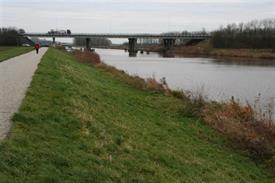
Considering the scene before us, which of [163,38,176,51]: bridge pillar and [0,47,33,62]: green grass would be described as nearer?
[0,47,33,62]: green grass

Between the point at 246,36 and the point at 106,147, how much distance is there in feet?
361

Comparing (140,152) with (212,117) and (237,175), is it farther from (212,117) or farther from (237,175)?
(212,117)

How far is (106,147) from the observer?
7.97 m

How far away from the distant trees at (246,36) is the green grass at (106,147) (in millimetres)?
96533

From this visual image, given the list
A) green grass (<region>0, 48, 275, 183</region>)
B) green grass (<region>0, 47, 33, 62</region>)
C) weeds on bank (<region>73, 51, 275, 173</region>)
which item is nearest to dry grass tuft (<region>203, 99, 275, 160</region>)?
weeds on bank (<region>73, 51, 275, 173</region>)

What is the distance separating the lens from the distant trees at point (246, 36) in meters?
106

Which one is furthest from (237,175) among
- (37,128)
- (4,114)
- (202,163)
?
(4,114)

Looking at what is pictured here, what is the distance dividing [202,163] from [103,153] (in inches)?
104

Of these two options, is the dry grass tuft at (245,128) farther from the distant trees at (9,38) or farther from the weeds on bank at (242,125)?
the distant trees at (9,38)

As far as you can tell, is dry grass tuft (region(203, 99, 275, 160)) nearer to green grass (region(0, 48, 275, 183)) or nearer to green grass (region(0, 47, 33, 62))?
green grass (region(0, 48, 275, 183))

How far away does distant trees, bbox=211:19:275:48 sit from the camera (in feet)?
347

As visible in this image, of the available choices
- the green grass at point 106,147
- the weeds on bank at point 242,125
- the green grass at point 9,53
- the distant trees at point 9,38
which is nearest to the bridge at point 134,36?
the distant trees at point 9,38

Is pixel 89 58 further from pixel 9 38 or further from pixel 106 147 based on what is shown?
pixel 9 38

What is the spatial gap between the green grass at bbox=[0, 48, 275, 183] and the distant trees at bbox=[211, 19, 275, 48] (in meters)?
96.5
